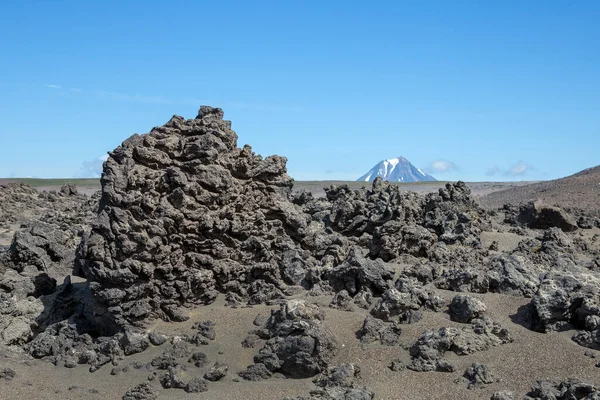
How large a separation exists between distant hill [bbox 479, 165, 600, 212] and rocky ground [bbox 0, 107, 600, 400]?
17.3 meters

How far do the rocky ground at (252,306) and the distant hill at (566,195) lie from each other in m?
17.3

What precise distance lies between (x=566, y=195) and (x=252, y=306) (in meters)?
25.7

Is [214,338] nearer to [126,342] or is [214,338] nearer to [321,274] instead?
[126,342]

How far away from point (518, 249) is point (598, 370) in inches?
241

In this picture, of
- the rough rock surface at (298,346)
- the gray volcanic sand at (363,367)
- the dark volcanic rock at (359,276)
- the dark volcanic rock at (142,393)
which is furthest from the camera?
the dark volcanic rock at (359,276)

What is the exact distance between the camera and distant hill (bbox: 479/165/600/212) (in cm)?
2980

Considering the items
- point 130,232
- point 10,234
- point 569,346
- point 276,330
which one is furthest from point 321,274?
point 10,234

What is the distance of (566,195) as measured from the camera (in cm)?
3281

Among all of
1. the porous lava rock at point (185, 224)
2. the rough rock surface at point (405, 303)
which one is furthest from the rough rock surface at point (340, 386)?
the porous lava rock at point (185, 224)

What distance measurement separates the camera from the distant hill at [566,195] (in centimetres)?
2980

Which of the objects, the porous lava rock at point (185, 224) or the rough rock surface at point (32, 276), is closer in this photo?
the porous lava rock at point (185, 224)

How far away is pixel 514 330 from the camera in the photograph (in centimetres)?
966

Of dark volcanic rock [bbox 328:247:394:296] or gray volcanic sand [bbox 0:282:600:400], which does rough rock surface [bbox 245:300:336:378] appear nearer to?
gray volcanic sand [bbox 0:282:600:400]

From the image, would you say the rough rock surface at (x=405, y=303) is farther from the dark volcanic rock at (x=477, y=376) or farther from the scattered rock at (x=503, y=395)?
the scattered rock at (x=503, y=395)
